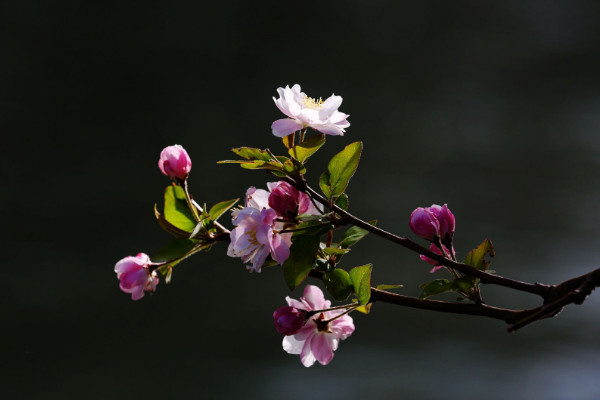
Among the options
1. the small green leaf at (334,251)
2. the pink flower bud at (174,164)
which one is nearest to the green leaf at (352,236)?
the small green leaf at (334,251)

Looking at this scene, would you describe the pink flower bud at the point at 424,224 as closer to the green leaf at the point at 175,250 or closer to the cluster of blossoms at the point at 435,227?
the cluster of blossoms at the point at 435,227

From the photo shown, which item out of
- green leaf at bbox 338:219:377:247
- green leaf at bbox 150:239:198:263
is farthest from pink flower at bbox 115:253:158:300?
green leaf at bbox 338:219:377:247

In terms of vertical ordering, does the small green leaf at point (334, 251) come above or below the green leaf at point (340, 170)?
below

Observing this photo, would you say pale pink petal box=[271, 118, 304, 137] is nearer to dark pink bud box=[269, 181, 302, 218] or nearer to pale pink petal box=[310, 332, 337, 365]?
dark pink bud box=[269, 181, 302, 218]

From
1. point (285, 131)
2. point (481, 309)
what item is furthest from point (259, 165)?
point (481, 309)

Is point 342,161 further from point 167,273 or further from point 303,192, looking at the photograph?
point 167,273

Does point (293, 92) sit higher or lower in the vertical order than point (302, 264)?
higher
